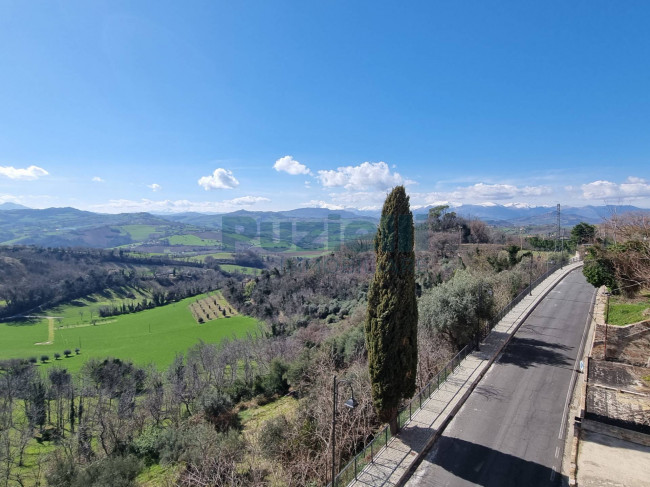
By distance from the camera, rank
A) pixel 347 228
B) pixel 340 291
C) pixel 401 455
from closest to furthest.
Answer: pixel 401 455 → pixel 340 291 → pixel 347 228

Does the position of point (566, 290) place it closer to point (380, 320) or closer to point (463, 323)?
point (463, 323)

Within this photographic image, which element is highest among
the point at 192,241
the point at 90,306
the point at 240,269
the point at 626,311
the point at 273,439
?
the point at 626,311

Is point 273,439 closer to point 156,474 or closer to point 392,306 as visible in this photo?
point 392,306

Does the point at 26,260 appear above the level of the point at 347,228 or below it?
below

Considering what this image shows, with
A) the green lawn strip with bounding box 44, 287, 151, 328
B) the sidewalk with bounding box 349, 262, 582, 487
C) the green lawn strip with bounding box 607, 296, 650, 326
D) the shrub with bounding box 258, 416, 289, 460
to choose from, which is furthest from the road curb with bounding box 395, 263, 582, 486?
the green lawn strip with bounding box 44, 287, 151, 328

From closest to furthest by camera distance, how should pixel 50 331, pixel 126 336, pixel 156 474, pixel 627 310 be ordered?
pixel 627 310
pixel 156 474
pixel 126 336
pixel 50 331

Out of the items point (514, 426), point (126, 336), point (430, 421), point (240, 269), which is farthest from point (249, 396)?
point (240, 269)

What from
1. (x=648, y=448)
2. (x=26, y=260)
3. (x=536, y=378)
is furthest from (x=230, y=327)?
(x=26, y=260)

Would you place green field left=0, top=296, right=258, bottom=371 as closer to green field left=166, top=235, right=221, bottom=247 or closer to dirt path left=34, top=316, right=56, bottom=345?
dirt path left=34, top=316, right=56, bottom=345
